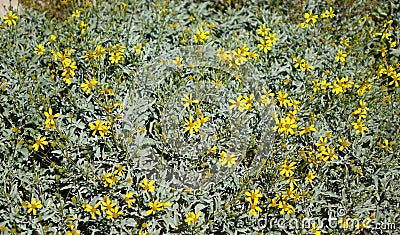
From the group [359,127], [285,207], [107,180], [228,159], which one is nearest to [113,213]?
[107,180]

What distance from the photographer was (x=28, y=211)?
3.21 m

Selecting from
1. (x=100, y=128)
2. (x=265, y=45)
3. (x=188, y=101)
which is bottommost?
(x=100, y=128)

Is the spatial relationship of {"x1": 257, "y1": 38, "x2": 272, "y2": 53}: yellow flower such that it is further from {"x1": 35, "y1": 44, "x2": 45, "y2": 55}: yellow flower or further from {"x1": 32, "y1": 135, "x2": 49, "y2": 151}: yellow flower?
{"x1": 32, "y1": 135, "x2": 49, "y2": 151}: yellow flower

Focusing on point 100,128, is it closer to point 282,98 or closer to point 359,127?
point 282,98

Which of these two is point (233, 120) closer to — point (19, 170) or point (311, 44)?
point (311, 44)

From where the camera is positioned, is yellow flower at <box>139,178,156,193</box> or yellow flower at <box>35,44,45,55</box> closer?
yellow flower at <box>139,178,156,193</box>

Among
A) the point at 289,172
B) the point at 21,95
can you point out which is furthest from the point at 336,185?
the point at 21,95

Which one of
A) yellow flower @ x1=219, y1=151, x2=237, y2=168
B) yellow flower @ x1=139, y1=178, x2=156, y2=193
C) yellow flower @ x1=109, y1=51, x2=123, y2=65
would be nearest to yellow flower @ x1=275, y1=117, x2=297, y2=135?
yellow flower @ x1=219, y1=151, x2=237, y2=168

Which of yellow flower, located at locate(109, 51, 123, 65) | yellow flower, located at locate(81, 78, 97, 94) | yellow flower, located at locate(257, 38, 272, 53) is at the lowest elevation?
yellow flower, located at locate(81, 78, 97, 94)

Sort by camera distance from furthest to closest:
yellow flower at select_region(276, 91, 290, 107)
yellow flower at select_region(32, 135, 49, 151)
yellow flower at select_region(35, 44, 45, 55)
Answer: yellow flower at select_region(35, 44, 45, 55) < yellow flower at select_region(276, 91, 290, 107) < yellow flower at select_region(32, 135, 49, 151)
